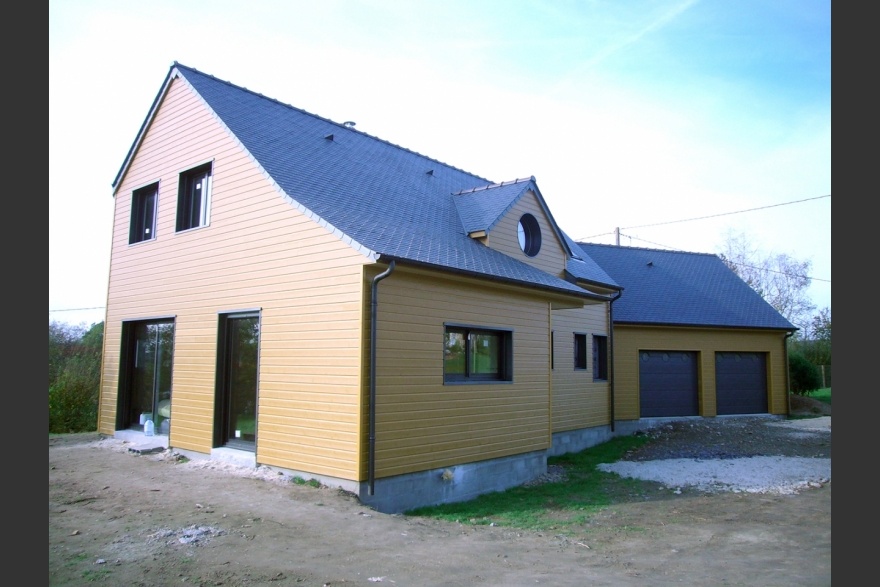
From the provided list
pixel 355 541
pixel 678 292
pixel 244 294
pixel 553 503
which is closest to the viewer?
pixel 355 541

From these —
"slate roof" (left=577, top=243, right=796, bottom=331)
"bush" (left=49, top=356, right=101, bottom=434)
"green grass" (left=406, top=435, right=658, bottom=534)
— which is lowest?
"green grass" (left=406, top=435, right=658, bottom=534)

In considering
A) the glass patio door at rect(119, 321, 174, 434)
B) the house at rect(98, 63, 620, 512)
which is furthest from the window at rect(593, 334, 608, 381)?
the glass patio door at rect(119, 321, 174, 434)

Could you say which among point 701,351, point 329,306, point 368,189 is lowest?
point 701,351

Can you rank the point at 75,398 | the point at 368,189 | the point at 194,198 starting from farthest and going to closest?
the point at 75,398
the point at 194,198
the point at 368,189

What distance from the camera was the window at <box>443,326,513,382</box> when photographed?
10.5m

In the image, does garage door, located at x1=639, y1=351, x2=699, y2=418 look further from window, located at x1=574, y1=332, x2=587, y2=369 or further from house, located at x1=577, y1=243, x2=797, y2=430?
window, located at x1=574, y1=332, x2=587, y2=369

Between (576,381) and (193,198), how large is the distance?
35.3ft

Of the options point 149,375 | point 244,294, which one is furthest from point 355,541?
point 149,375

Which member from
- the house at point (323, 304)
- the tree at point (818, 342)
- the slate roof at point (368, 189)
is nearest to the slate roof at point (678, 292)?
the house at point (323, 304)

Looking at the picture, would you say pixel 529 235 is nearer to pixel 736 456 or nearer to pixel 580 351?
pixel 580 351

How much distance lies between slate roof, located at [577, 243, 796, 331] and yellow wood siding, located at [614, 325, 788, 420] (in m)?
0.37

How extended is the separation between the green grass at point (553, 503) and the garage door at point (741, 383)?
9.40m

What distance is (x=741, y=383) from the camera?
21297 millimetres

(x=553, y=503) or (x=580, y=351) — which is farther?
(x=580, y=351)
